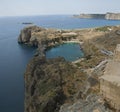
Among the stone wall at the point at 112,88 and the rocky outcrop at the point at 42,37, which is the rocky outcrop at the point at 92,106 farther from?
the rocky outcrop at the point at 42,37

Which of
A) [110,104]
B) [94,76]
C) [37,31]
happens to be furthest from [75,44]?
[110,104]

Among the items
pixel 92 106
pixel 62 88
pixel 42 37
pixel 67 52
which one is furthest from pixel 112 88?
pixel 42 37

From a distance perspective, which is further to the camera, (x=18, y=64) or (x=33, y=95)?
(x=18, y=64)

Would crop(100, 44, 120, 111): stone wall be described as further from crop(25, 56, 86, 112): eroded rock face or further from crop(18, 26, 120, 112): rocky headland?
crop(25, 56, 86, 112): eroded rock face

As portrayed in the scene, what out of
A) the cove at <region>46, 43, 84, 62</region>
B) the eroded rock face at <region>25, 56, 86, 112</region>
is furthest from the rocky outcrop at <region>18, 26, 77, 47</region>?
the eroded rock face at <region>25, 56, 86, 112</region>

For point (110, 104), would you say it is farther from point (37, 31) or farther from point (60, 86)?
point (37, 31)

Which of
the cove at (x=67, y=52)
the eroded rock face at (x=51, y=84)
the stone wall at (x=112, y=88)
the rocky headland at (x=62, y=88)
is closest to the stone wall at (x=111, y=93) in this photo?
the stone wall at (x=112, y=88)
